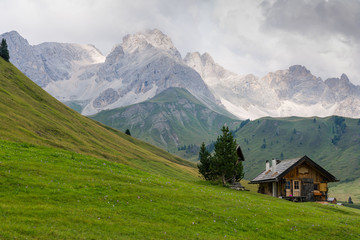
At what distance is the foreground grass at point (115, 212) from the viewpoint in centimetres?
1892

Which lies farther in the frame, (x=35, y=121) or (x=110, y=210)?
(x=35, y=121)

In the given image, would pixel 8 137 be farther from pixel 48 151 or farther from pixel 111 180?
pixel 111 180

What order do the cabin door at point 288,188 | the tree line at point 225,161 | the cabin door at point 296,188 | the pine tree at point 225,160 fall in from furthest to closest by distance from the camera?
the cabin door at point 296,188 < the cabin door at point 288,188 < the tree line at point 225,161 < the pine tree at point 225,160

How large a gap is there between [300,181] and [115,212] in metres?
48.9

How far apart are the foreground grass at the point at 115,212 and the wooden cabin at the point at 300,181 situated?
28.1 m

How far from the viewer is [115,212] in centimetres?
2277

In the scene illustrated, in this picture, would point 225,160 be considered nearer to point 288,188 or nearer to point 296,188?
point 288,188

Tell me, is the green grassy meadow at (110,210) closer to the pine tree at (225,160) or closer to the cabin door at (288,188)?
the pine tree at (225,160)

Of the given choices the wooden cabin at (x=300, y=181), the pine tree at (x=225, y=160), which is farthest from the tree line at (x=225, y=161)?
the wooden cabin at (x=300, y=181)

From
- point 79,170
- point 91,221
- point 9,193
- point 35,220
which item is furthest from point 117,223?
point 79,170

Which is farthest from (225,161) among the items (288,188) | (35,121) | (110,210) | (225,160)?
(35,121)

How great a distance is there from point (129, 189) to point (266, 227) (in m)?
12.5

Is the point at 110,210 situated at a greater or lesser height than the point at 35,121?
lesser

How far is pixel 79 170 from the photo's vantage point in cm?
3334
